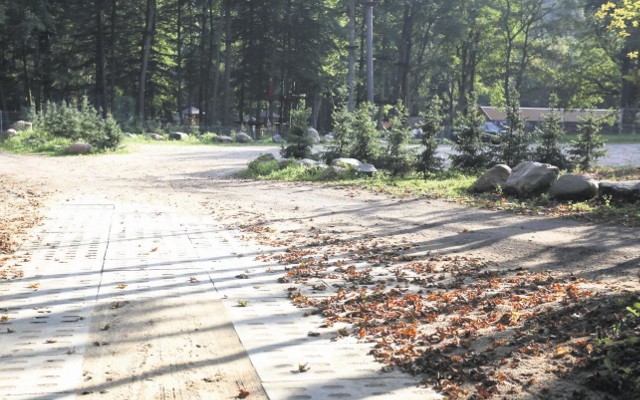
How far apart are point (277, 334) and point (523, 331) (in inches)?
75.9

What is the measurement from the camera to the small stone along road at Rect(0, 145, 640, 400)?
13.8 ft

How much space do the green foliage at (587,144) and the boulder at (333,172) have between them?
699cm

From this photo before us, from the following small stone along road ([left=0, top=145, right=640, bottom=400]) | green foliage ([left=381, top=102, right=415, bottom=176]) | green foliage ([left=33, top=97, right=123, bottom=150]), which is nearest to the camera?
small stone along road ([left=0, top=145, right=640, bottom=400])

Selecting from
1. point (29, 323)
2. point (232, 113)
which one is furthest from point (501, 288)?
point (232, 113)

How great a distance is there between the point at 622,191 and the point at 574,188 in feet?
3.39

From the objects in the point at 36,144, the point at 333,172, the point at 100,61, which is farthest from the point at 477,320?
the point at 100,61

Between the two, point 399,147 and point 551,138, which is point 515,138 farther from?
point 399,147

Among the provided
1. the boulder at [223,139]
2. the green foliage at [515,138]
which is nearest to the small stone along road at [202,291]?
the green foliage at [515,138]

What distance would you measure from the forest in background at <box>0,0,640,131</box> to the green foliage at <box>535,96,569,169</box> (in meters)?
28.6

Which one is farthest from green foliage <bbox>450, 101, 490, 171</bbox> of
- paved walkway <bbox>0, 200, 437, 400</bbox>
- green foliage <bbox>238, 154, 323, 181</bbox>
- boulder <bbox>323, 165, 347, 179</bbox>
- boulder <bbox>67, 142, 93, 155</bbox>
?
boulder <bbox>67, 142, 93, 155</bbox>

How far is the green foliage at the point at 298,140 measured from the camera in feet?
75.8

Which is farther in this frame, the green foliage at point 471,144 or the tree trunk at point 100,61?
the tree trunk at point 100,61

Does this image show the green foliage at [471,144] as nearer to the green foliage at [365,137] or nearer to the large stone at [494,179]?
the green foliage at [365,137]

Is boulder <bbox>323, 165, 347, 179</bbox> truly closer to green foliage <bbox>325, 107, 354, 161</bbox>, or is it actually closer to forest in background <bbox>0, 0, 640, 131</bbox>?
green foliage <bbox>325, 107, 354, 161</bbox>
